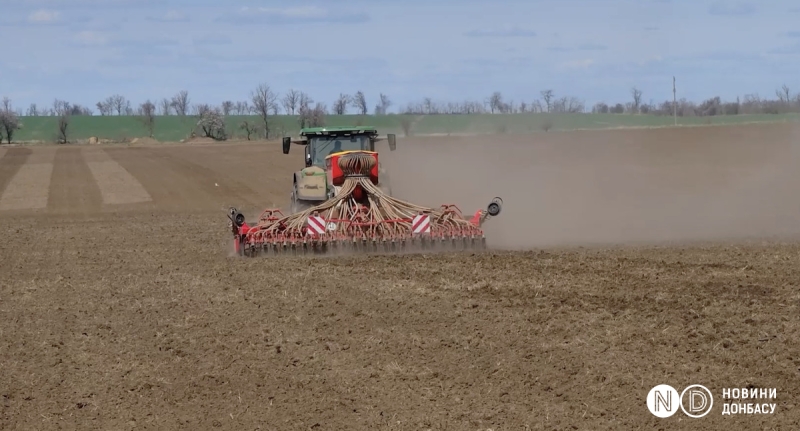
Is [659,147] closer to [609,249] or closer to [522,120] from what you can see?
[522,120]

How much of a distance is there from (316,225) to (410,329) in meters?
6.27

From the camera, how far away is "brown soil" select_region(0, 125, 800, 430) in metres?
7.16

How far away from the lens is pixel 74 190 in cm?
3575

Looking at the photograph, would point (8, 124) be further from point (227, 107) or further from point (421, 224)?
point (421, 224)

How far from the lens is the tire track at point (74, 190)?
101ft

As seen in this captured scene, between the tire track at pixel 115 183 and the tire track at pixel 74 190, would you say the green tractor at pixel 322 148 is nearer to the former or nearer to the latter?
the tire track at pixel 74 190

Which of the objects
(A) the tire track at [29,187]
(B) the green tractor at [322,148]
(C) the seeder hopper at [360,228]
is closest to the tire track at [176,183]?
(A) the tire track at [29,187]

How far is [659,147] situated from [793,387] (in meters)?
39.3

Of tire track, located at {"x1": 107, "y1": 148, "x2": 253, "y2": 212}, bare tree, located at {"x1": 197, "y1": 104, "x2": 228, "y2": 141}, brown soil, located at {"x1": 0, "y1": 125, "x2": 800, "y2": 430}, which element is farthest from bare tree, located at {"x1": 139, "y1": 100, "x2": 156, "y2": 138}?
brown soil, located at {"x1": 0, "y1": 125, "x2": 800, "y2": 430}

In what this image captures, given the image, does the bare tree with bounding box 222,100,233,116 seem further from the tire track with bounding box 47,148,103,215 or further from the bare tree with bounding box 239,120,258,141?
the tire track with bounding box 47,148,103,215

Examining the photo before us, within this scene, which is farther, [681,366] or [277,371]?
[277,371]

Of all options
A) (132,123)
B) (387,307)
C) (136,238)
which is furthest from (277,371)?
(132,123)

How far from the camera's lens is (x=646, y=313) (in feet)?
31.6

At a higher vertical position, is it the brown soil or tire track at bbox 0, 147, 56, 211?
tire track at bbox 0, 147, 56, 211
